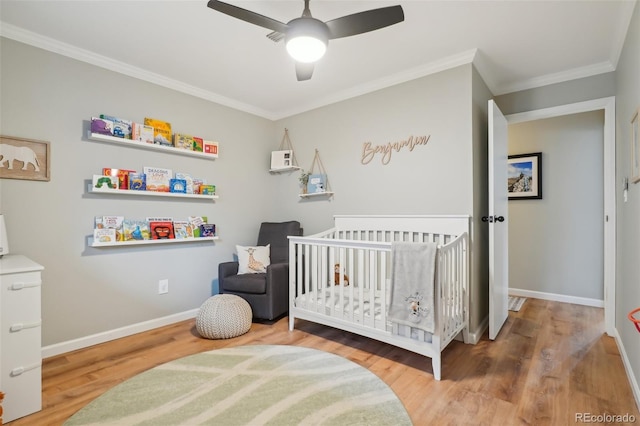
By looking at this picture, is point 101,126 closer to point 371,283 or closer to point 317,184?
point 317,184

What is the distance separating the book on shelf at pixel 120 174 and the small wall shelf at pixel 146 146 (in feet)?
0.78

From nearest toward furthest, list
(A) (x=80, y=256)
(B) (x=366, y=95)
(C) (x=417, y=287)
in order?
(C) (x=417, y=287), (A) (x=80, y=256), (B) (x=366, y=95)

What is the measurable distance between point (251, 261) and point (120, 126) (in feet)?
5.53

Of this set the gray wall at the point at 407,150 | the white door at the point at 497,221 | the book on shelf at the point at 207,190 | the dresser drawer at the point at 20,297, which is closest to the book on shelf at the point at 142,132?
the book on shelf at the point at 207,190

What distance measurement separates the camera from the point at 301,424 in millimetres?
1489

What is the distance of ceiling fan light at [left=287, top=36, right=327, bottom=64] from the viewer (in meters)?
1.68

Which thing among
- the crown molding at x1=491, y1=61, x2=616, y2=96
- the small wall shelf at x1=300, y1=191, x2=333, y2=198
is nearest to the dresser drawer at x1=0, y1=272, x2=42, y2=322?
the small wall shelf at x1=300, y1=191, x2=333, y2=198

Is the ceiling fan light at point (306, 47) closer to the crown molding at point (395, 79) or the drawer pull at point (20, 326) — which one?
the crown molding at point (395, 79)

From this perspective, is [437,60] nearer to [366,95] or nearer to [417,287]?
[366,95]

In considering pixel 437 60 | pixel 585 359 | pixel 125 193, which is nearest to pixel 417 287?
pixel 585 359

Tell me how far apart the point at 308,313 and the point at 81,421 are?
1.57 m

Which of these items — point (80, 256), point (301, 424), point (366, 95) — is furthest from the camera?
point (366, 95)

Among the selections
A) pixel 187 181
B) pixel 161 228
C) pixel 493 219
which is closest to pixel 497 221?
pixel 493 219

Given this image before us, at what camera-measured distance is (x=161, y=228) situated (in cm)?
288
